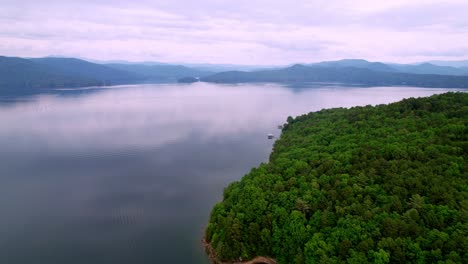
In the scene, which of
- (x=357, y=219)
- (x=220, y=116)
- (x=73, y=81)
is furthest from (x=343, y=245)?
(x=73, y=81)

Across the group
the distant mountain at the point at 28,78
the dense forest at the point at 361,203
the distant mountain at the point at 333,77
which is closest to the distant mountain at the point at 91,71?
the distant mountain at the point at 28,78

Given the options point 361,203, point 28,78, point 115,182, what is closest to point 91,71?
point 28,78

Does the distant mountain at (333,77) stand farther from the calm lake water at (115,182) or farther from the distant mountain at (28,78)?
the calm lake water at (115,182)

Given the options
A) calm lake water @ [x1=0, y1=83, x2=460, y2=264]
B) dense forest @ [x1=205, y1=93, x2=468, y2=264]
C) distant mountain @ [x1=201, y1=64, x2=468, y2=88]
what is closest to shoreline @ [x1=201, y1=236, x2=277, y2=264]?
dense forest @ [x1=205, y1=93, x2=468, y2=264]

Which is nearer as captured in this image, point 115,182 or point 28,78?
point 115,182

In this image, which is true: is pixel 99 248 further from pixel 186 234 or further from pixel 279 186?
pixel 279 186

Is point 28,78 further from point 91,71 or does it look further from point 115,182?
point 115,182
